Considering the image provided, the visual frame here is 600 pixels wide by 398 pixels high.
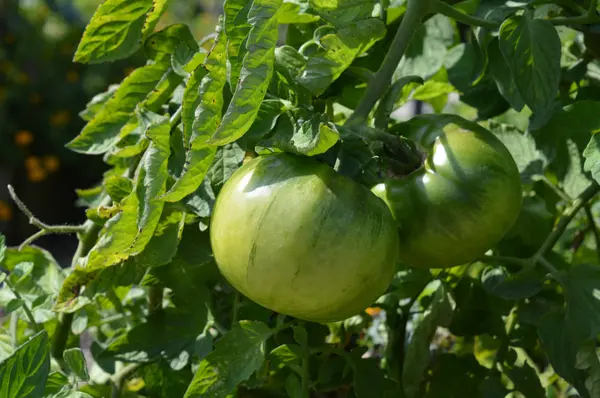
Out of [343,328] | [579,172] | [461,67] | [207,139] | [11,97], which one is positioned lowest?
[11,97]

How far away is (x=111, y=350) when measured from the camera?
2.31ft

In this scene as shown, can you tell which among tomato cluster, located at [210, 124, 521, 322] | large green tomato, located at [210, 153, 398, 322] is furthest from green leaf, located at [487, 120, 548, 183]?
large green tomato, located at [210, 153, 398, 322]

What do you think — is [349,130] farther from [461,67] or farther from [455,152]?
[461,67]

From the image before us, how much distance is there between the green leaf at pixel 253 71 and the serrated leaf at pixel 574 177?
0.43m

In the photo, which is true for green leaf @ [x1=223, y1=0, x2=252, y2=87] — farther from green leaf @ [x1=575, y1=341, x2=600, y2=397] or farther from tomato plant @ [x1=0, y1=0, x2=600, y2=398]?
green leaf @ [x1=575, y1=341, x2=600, y2=397]

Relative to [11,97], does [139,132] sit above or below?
above

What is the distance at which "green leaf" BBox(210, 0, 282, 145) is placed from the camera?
0.48 meters

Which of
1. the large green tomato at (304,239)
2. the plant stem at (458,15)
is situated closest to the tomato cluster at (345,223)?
the large green tomato at (304,239)

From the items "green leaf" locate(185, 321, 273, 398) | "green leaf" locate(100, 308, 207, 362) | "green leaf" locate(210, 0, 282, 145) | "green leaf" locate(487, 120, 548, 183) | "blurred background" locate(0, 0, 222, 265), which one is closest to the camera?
"green leaf" locate(210, 0, 282, 145)

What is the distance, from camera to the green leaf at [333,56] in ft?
1.80

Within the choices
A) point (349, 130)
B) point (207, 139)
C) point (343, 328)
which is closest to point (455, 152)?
point (349, 130)

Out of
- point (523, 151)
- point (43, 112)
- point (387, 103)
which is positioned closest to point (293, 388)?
point (387, 103)

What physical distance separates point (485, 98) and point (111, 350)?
459 millimetres

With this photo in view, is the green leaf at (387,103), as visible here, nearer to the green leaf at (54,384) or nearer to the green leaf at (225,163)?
the green leaf at (225,163)
